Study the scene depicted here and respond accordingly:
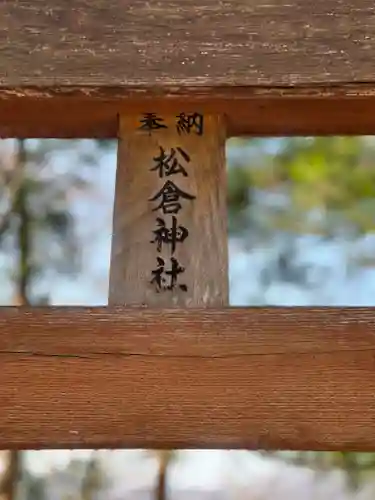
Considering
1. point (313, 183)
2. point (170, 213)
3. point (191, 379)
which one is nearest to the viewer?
point (191, 379)

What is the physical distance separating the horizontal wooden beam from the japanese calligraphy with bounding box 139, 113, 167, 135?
0.26 metres

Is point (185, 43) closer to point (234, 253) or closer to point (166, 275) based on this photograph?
point (166, 275)

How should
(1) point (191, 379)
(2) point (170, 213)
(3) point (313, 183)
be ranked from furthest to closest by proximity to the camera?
(3) point (313, 183), (2) point (170, 213), (1) point (191, 379)

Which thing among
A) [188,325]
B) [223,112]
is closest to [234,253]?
[223,112]

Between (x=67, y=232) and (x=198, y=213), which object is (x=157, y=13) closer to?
(x=198, y=213)

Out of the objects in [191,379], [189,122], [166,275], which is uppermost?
[189,122]

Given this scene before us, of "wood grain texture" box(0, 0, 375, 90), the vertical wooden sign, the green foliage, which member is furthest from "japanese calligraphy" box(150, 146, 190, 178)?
the green foliage

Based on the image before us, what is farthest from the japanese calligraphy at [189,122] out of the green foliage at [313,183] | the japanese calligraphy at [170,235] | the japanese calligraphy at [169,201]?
the green foliage at [313,183]

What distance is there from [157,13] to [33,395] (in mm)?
483

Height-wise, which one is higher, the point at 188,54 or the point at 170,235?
the point at 188,54

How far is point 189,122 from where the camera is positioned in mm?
947

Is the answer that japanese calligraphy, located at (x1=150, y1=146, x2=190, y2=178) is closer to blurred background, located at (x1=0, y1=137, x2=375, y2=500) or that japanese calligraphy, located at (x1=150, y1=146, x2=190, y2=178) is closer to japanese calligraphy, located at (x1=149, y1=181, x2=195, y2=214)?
japanese calligraphy, located at (x1=149, y1=181, x2=195, y2=214)

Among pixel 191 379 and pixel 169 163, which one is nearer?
pixel 191 379

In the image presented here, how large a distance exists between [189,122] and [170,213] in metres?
0.13
